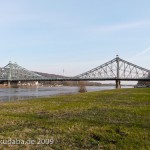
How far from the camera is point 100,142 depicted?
7555mm

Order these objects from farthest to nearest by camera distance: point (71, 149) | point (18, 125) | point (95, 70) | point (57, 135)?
point (95, 70) → point (18, 125) → point (57, 135) → point (71, 149)

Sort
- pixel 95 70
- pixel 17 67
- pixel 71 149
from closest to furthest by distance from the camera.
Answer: pixel 71 149
pixel 95 70
pixel 17 67

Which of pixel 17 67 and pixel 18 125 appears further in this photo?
pixel 17 67

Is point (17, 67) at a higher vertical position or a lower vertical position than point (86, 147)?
higher

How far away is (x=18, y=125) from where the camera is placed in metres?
9.88

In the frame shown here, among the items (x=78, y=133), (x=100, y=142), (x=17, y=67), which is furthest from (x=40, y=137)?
(x=17, y=67)

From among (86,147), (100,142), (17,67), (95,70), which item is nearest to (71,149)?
(86,147)

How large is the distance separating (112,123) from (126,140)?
2516 mm

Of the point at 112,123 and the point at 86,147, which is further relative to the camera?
the point at 112,123

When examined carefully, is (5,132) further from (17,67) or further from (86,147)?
(17,67)

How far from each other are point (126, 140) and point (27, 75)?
491 feet

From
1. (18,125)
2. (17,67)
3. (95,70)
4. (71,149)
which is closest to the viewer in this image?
(71,149)

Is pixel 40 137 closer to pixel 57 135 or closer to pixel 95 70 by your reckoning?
pixel 57 135

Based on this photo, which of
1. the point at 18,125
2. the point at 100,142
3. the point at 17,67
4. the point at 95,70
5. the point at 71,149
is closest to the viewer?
the point at 71,149
